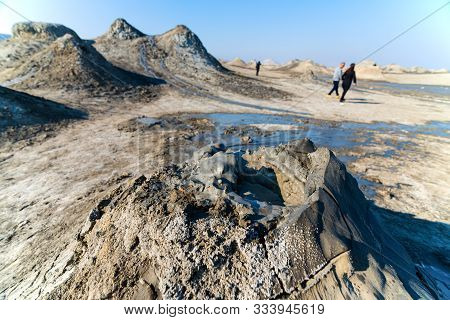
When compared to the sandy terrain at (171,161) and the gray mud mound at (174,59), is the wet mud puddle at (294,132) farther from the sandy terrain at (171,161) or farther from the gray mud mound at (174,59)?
the gray mud mound at (174,59)

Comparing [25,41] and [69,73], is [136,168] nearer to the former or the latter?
[69,73]

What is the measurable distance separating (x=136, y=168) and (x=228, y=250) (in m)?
4.05

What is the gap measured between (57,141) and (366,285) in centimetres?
740

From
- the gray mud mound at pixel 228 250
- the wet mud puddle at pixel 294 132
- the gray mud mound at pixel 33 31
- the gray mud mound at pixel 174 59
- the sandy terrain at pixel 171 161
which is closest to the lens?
the gray mud mound at pixel 228 250

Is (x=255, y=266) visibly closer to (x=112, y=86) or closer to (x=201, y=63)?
(x=112, y=86)

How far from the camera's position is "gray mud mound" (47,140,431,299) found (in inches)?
77.3

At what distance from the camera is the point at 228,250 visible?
209 cm

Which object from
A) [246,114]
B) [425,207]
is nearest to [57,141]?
[246,114]

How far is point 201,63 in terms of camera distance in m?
19.8

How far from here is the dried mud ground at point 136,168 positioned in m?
3.44

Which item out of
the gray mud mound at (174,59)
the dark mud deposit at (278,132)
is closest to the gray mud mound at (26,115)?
the dark mud deposit at (278,132)

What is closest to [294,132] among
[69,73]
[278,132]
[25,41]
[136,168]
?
[278,132]

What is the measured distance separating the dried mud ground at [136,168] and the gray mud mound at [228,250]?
0.63 metres

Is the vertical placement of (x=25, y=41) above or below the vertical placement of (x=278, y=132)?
above
